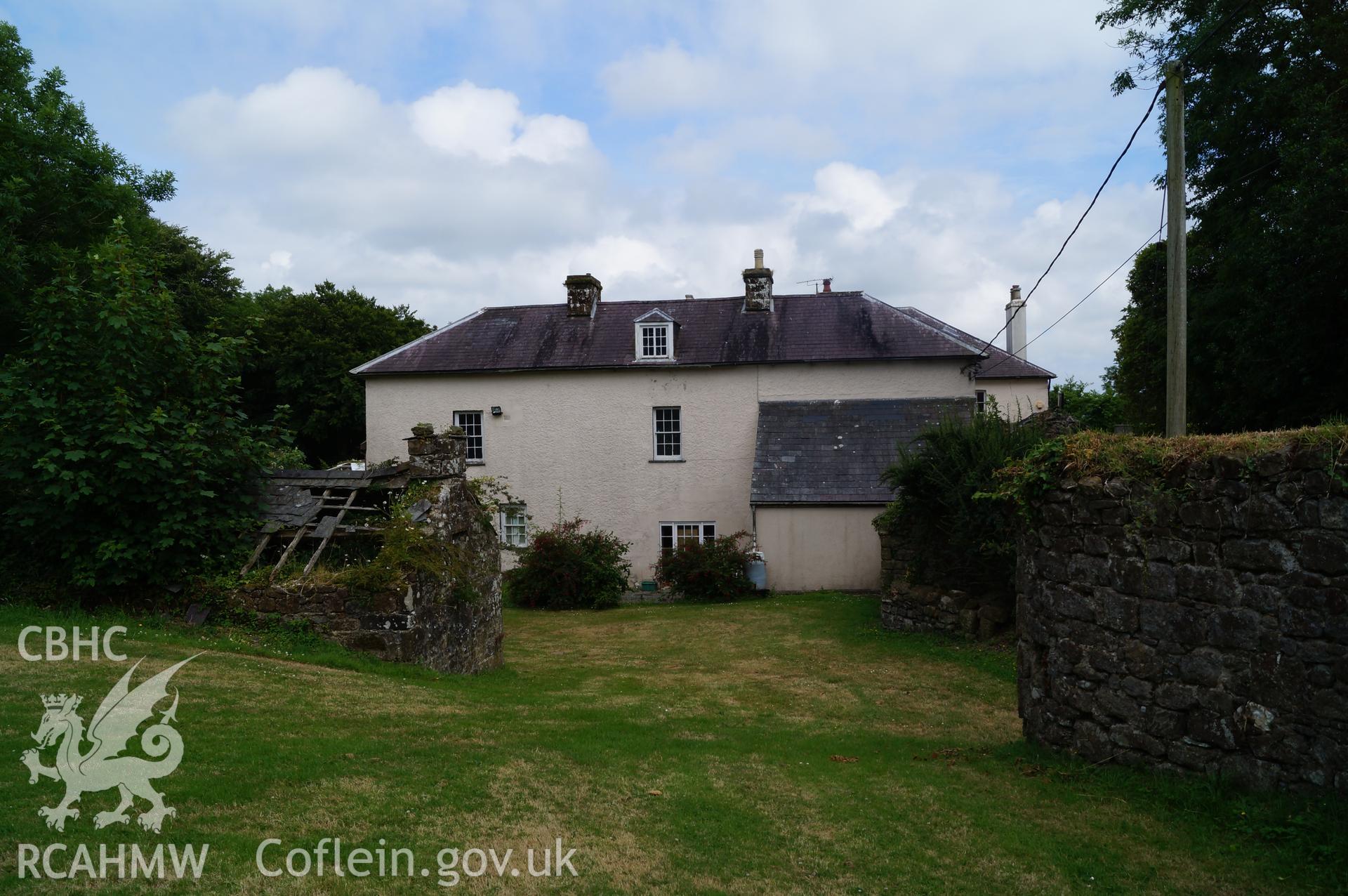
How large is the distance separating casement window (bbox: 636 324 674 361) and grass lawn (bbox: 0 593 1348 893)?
16.9m

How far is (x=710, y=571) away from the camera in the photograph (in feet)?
74.0

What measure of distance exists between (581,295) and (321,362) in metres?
17.4

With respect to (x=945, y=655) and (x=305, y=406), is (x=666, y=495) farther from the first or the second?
(x=305, y=406)

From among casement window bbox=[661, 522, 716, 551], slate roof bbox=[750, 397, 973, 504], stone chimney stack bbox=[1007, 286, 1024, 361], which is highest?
stone chimney stack bbox=[1007, 286, 1024, 361]

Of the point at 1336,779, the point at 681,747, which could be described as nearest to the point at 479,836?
the point at 681,747

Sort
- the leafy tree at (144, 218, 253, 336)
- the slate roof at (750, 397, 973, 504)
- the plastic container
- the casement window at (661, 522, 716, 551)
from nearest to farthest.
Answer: the plastic container, the slate roof at (750, 397, 973, 504), the casement window at (661, 522, 716, 551), the leafy tree at (144, 218, 253, 336)

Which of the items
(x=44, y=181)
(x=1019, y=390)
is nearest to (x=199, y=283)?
(x=44, y=181)

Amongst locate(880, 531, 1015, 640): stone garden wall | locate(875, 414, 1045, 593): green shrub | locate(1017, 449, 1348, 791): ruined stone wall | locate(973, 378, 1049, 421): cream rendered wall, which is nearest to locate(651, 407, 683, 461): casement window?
locate(880, 531, 1015, 640): stone garden wall

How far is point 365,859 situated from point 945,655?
36.8 feet

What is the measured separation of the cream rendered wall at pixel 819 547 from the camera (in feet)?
76.1

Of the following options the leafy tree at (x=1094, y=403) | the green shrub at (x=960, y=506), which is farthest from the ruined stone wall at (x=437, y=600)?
the leafy tree at (x=1094, y=403)

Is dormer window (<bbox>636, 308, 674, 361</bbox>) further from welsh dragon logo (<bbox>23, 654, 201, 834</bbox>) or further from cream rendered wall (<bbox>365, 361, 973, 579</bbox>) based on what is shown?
welsh dragon logo (<bbox>23, 654, 201, 834</bbox>)

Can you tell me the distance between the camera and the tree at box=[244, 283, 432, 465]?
38938 mm

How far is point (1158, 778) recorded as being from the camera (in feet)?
20.4
